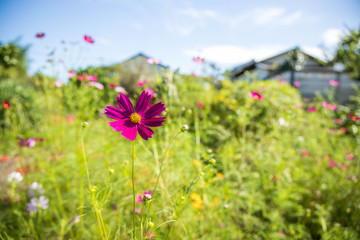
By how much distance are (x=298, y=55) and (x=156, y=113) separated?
15677 millimetres

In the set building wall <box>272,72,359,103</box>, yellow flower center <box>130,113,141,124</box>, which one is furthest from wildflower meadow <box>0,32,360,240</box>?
building wall <box>272,72,359,103</box>

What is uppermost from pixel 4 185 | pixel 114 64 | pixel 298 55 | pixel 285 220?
pixel 298 55

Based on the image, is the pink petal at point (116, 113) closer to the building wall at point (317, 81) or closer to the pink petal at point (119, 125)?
the pink petal at point (119, 125)

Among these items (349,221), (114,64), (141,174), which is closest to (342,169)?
(349,221)

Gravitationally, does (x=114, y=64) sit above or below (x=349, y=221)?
above

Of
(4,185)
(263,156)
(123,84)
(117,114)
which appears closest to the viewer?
(117,114)

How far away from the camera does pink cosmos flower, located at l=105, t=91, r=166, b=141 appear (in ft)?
1.94

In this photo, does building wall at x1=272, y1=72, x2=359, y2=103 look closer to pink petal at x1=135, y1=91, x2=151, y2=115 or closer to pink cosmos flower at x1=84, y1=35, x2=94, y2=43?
pink cosmos flower at x1=84, y1=35, x2=94, y2=43

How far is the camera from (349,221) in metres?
1.52

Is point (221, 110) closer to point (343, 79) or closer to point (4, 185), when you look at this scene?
point (4, 185)

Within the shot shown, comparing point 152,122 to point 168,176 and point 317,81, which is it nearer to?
point 168,176

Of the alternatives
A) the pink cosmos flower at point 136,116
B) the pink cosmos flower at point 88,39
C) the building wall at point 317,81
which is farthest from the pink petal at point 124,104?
the building wall at point 317,81

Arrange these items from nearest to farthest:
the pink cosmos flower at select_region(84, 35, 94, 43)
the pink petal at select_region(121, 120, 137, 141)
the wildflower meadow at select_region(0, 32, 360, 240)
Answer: the pink petal at select_region(121, 120, 137, 141), the wildflower meadow at select_region(0, 32, 360, 240), the pink cosmos flower at select_region(84, 35, 94, 43)

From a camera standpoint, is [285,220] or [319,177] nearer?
[285,220]
